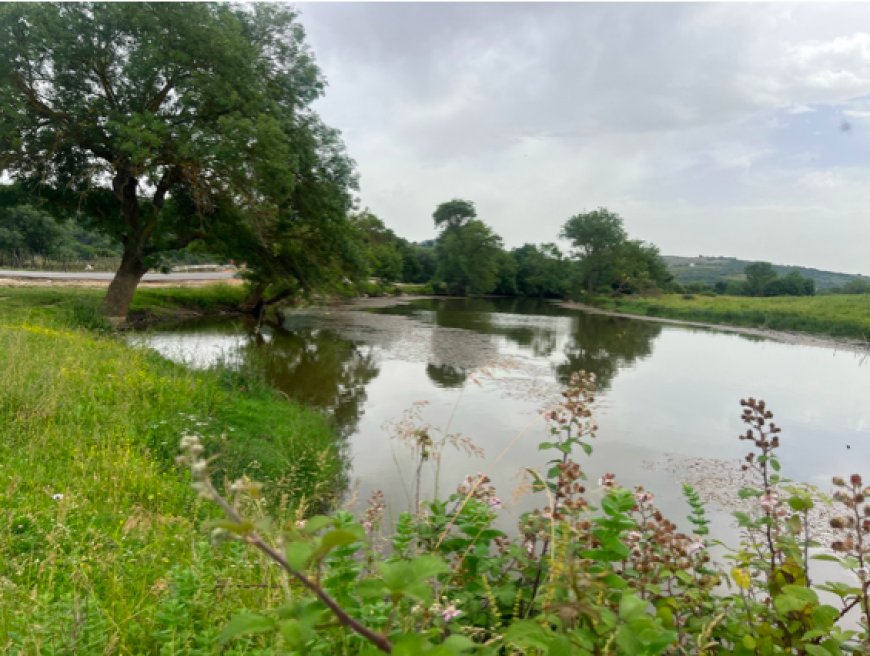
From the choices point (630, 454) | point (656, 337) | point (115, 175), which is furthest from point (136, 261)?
point (656, 337)

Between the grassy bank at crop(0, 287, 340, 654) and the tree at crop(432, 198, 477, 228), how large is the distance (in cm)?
7659

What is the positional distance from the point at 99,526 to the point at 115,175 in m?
17.1

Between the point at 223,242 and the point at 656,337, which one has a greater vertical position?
the point at 223,242

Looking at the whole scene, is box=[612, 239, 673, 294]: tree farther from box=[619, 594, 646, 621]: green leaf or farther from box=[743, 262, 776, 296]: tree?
box=[619, 594, 646, 621]: green leaf

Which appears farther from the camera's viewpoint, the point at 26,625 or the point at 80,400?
the point at 80,400

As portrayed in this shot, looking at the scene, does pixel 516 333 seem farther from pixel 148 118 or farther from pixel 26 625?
pixel 26 625

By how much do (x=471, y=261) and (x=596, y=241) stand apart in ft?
58.1

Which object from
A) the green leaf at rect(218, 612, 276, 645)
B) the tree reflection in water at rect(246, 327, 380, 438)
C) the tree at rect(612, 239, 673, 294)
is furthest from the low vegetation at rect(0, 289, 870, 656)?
the tree at rect(612, 239, 673, 294)

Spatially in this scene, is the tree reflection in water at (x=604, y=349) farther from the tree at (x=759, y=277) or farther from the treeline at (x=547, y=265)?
the tree at (x=759, y=277)

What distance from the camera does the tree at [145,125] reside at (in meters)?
14.8

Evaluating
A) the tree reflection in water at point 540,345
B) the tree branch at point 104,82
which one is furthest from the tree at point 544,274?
the tree branch at point 104,82

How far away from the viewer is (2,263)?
124 feet

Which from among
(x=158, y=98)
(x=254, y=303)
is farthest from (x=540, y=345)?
(x=158, y=98)

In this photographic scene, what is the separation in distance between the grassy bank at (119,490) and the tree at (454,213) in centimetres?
7659
